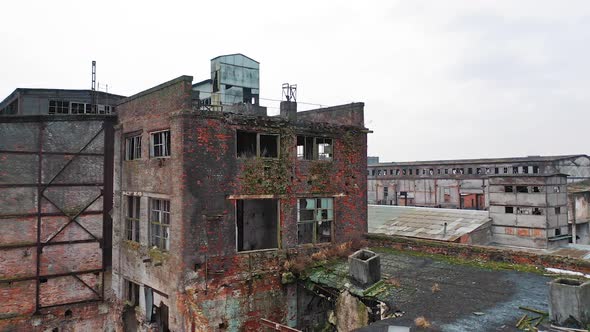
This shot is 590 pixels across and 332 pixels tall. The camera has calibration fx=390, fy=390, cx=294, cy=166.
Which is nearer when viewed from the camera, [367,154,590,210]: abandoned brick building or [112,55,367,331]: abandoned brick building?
[112,55,367,331]: abandoned brick building

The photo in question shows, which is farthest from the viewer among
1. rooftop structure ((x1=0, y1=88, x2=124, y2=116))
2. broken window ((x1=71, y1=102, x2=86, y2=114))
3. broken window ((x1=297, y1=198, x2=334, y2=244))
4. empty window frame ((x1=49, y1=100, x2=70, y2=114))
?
broken window ((x1=71, y1=102, x2=86, y2=114))

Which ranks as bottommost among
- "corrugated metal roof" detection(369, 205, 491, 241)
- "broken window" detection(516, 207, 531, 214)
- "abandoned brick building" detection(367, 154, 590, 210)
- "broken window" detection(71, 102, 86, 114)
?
"corrugated metal roof" detection(369, 205, 491, 241)

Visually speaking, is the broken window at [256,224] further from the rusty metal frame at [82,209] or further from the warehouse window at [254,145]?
the rusty metal frame at [82,209]

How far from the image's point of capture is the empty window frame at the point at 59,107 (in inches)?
797

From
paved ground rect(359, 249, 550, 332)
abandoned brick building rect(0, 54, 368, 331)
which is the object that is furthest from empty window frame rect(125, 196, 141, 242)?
paved ground rect(359, 249, 550, 332)

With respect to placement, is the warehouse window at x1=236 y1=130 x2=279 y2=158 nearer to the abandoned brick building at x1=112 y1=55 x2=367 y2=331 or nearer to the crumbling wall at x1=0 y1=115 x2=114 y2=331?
the abandoned brick building at x1=112 y1=55 x2=367 y2=331

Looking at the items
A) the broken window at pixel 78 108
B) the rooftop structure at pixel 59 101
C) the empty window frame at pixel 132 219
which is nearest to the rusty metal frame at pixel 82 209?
the empty window frame at pixel 132 219

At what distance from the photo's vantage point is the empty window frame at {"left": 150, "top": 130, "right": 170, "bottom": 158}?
45.8 feet

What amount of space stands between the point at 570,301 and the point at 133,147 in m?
15.4

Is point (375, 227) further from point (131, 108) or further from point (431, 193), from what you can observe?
point (131, 108)

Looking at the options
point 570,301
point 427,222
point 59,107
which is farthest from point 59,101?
point 427,222

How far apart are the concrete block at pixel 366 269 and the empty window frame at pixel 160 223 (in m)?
6.39

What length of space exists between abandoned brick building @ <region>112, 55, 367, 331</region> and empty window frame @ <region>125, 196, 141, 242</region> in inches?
2.0

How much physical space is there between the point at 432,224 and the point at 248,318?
1780 centimetres
